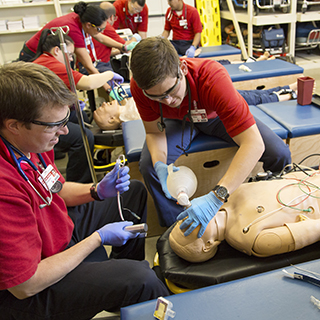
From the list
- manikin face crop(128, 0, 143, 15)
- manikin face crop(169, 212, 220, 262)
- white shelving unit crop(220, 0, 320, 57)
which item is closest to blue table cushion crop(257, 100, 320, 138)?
manikin face crop(169, 212, 220, 262)

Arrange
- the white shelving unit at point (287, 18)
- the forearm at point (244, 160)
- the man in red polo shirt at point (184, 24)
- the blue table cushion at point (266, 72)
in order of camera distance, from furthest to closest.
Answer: the white shelving unit at point (287, 18)
the man in red polo shirt at point (184, 24)
the blue table cushion at point (266, 72)
the forearm at point (244, 160)

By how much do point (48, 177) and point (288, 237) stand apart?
984 millimetres

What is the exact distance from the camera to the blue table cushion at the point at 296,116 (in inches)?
75.7


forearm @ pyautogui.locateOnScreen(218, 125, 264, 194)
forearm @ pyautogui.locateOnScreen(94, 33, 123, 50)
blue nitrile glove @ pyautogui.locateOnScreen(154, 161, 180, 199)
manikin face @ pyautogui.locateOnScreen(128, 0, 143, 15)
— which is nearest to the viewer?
forearm @ pyautogui.locateOnScreen(218, 125, 264, 194)

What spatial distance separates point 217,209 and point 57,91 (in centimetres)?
80

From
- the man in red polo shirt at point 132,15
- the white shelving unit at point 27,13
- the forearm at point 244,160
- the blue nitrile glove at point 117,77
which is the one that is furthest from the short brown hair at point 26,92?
the white shelving unit at point 27,13

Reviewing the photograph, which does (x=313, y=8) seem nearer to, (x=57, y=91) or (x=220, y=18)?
(x=220, y=18)

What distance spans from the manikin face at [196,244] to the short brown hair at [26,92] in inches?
29.5

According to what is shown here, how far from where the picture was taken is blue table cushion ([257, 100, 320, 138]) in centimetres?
192

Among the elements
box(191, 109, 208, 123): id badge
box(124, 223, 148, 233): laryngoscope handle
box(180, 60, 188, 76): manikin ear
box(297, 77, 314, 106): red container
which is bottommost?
box(124, 223, 148, 233): laryngoscope handle

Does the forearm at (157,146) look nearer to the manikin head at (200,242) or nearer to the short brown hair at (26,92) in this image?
the manikin head at (200,242)

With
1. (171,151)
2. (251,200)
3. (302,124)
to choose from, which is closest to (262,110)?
(302,124)

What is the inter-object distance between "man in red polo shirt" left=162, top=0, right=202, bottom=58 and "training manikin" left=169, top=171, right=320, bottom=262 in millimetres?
3452

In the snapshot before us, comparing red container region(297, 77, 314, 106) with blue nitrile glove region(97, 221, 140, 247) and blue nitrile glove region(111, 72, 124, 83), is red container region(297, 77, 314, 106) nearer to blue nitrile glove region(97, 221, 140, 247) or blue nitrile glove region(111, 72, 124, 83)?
blue nitrile glove region(111, 72, 124, 83)
